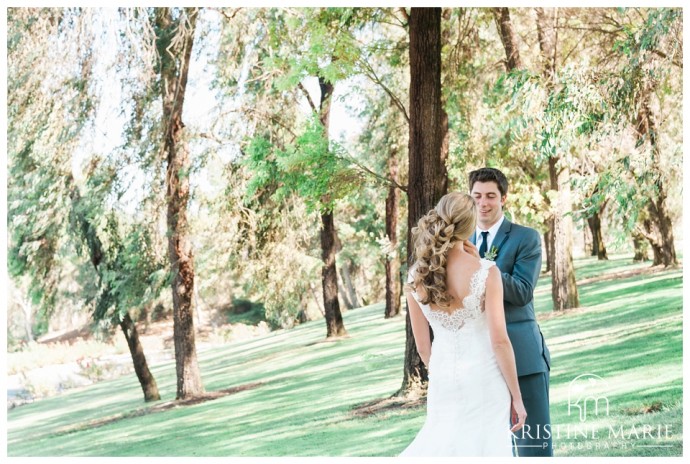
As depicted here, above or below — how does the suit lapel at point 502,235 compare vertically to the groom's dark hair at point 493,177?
below

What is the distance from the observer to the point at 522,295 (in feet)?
10.0

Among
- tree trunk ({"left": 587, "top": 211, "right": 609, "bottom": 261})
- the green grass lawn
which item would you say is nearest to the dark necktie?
the green grass lawn

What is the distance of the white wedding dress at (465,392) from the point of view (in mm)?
2912

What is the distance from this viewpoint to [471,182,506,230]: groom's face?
3301mm

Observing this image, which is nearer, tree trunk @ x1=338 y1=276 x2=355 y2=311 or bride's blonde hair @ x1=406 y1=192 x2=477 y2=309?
bride's blonde hair @ x1=406 y1=192 x2=477 y2=309

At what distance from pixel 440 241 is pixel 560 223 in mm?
6626

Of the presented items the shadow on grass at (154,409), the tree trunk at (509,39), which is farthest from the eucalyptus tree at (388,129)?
the shadow on grass at (154,409)

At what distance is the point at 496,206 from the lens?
331 centimetres

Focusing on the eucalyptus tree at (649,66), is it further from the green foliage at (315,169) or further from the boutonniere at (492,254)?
the boutonniere at (492,254)

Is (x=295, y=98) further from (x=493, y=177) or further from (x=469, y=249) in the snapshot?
(x=469, y=249)

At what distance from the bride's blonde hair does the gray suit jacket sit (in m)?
0.34

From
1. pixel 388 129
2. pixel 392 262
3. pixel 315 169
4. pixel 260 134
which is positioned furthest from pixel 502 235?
pixel 392 262

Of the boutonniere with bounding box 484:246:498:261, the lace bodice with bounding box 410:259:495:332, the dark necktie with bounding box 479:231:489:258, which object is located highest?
the dark necktie with bounding box 479:231:489:258

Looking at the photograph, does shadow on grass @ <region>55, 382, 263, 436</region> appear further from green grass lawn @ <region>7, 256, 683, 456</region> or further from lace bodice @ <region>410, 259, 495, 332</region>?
lace bodice @ <region>410, 259, 495, 332</region>
